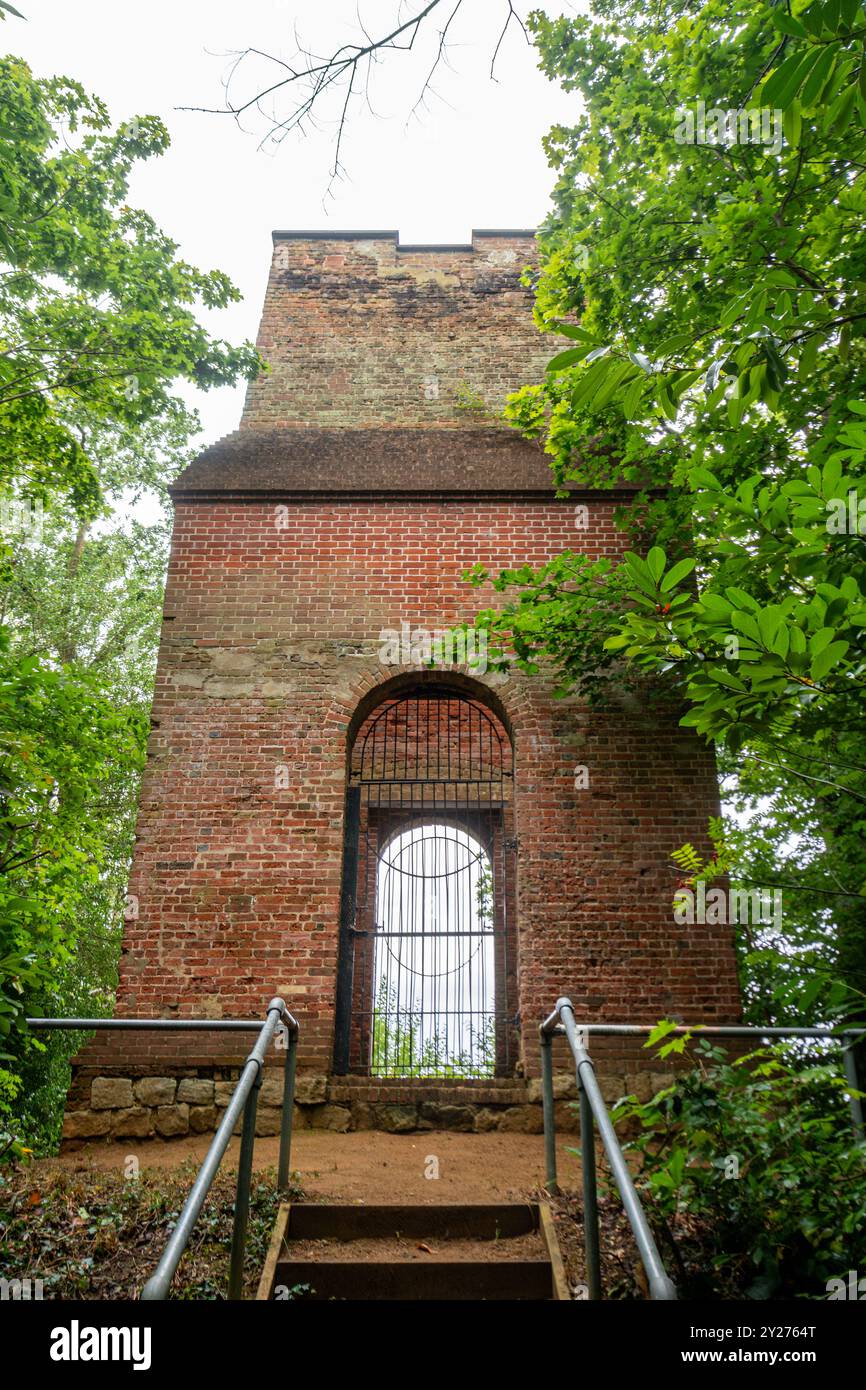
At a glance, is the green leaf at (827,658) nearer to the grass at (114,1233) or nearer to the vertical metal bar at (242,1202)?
the vertical metal bar at (242,1202)

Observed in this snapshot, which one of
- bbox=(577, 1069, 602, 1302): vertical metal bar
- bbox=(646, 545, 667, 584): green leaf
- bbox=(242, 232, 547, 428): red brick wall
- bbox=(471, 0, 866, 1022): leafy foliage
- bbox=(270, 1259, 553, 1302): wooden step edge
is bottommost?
bbox=(270, 1259, 553, 1302): wooden step edge

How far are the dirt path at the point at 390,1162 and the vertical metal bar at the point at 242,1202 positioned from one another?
1.33 meters

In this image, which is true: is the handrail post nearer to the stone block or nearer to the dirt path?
the dirt path

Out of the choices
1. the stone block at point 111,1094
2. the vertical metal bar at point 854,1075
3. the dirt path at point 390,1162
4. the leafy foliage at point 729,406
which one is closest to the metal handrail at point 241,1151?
the dirt path at point 390,1162

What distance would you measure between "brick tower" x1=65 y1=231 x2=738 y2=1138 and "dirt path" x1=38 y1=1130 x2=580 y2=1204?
6.5 inches

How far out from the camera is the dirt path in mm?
4535

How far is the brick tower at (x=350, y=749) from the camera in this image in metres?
6.05

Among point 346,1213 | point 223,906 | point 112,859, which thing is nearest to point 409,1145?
point 346,1213

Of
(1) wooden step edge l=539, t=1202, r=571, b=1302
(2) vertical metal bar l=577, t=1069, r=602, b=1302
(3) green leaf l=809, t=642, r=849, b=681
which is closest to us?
(3) green leaf l=809, t=642, r=849, b=681

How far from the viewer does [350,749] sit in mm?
7047

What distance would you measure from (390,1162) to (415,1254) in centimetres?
136

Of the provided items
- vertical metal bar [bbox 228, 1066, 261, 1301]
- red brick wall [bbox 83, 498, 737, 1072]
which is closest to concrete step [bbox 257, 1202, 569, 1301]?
vertical metal bar [bbox 228, 1066, 261, 1301]

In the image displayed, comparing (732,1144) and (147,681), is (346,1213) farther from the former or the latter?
(147,681)

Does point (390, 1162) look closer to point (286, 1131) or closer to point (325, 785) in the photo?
point (286, 1131)
